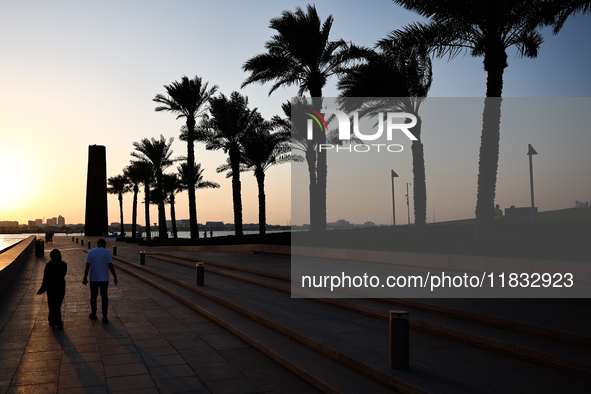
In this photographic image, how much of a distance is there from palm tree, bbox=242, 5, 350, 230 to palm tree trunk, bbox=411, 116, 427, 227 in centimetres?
430

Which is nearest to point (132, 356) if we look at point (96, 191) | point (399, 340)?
point (399, 340)

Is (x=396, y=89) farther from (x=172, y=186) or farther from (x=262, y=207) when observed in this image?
(x=172, y=186)

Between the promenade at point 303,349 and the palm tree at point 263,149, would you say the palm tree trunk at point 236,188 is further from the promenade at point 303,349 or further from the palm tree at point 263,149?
the promenade at point 303,349

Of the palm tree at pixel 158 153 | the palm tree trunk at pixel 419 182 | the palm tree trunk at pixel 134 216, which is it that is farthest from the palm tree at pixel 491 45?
the palm tree trunk at pixel 134 216

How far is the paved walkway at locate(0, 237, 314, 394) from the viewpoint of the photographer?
491cm

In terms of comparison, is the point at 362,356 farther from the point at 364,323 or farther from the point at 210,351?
the point at 210,351

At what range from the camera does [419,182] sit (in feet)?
67.4

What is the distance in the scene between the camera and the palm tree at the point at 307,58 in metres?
19.4

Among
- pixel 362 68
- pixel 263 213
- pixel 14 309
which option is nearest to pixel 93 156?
pixel 263 213

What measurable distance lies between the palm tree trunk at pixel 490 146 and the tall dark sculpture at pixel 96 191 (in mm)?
75879

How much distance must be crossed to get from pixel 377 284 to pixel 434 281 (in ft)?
4.17

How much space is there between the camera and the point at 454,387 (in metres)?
4.09

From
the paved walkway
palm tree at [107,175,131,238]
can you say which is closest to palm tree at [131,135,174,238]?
palm tree at [107,175,131,238]

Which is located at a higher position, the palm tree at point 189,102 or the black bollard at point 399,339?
the palm tree at point 189,102
